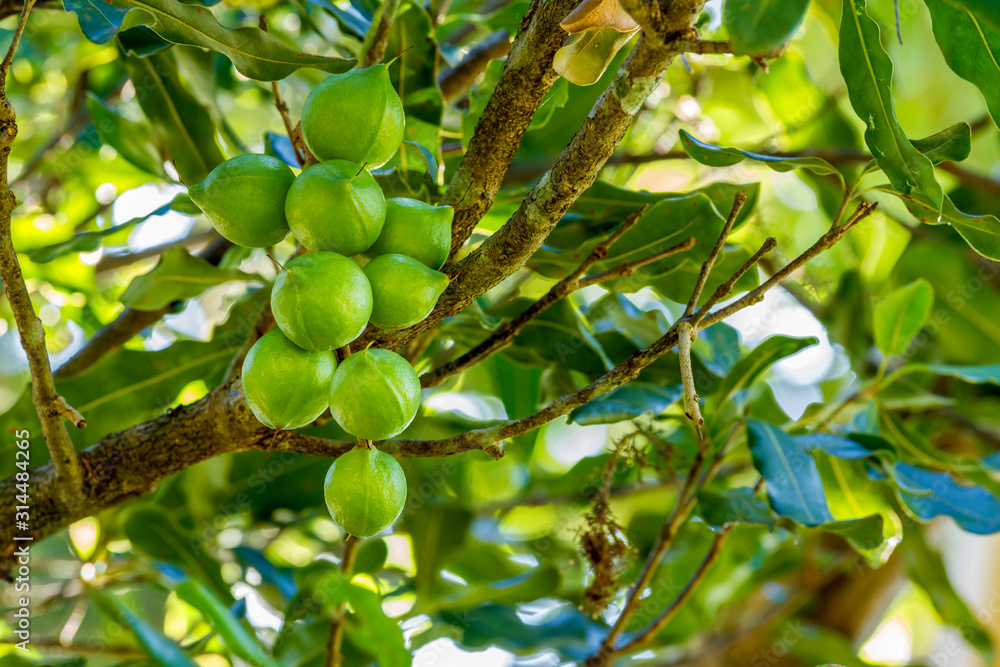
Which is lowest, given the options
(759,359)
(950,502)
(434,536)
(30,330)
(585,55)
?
(434,536)

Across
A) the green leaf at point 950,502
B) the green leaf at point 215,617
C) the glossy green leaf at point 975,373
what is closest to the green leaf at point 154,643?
the green leaf at point 215,617

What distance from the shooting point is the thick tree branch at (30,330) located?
483 millimetres

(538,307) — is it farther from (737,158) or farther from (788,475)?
(788,475)

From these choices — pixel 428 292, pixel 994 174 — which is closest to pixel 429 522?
pixel 428 292

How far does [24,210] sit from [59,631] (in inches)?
32.1

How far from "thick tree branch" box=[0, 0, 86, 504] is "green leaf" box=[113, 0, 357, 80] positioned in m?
0.08

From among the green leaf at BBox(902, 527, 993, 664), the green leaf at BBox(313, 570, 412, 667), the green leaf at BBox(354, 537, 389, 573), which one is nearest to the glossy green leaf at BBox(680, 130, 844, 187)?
the green leaf at BBox(313, 570, 412, 667)

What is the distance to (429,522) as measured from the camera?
3.56 ft

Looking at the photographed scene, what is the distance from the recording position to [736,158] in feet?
2.24

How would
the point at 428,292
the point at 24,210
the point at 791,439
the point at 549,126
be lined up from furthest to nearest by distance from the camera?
the point at 24,210 < the point at 549,126 < the point at 791,439 < the point at 428,292

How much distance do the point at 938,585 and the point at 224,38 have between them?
128 cm

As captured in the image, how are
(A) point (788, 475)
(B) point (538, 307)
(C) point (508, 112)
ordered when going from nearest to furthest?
(C) point (508, 112), (B) point (538, 307), (A) point (788, 475)

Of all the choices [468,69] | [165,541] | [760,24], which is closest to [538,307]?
[760,24]

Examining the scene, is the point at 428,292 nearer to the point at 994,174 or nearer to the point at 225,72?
the point at 225,72
